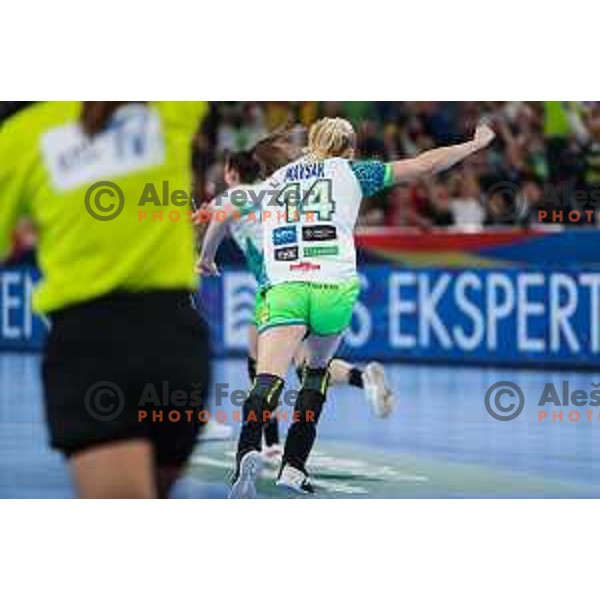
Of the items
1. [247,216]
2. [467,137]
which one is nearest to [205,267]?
[247,216]

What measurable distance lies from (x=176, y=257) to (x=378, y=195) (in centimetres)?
234

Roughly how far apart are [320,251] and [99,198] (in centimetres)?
180

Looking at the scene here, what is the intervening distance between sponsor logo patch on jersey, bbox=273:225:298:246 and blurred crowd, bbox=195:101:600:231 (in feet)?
0.87

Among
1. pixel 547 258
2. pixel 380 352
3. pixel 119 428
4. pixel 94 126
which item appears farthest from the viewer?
pixel 547 258

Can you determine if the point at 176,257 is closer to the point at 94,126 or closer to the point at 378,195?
the point at 94,126

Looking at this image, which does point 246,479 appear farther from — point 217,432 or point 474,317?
point 474,317

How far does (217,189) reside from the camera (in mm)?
5648

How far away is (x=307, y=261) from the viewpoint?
18.6 ft

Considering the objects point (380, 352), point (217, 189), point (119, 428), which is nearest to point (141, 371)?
point (119, 428)

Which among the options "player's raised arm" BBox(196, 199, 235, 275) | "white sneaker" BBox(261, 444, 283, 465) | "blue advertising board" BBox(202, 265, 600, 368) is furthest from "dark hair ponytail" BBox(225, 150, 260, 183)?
"white sneaker" BBox(261, 444, 283, 465)

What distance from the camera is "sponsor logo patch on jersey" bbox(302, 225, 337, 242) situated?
5629 mm

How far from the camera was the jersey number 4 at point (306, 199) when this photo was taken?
562 centimetres

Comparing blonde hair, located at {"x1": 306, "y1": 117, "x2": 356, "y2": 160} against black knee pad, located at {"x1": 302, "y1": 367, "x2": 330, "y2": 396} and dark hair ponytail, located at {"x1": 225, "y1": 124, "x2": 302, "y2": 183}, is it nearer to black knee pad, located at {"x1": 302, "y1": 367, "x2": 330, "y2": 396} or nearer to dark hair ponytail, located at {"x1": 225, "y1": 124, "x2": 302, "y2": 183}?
dark hair ponytail, located at {"x1": 225, "y1": 124, "x2": 302, "y2": 183}

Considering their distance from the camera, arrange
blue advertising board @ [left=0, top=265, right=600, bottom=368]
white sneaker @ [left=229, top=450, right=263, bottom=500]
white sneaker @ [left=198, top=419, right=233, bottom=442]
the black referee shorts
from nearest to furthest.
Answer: the black referee shorts, white sneaker @ [left=198, top=419, right=233, bottom=442], white sneaker @ [left=229, top=450, right=263, bottom=500], blue advertising board @ [left=0, top=265, right=600, bottom=368]
